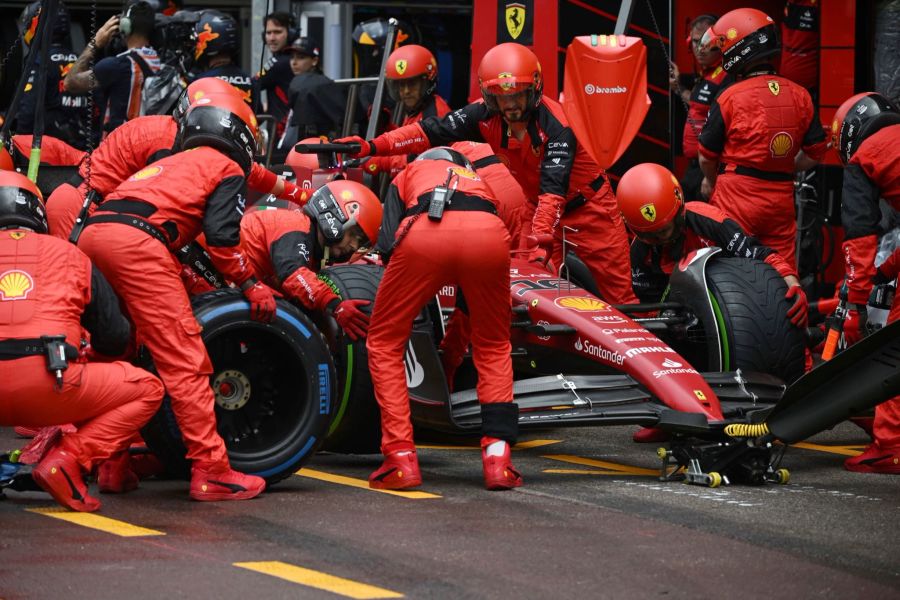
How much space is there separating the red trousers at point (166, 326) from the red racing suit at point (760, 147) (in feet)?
13.2

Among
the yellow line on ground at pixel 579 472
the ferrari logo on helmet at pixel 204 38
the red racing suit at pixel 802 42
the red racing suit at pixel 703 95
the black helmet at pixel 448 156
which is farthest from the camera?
the red racing suit at pixel 802 42

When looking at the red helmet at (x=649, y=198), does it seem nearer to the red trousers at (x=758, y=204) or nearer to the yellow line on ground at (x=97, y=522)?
the red trousers at (x=758, y=204)

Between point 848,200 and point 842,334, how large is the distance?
655 millimetres

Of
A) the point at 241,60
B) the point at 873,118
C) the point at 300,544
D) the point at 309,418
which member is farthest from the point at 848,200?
the point at 241,60

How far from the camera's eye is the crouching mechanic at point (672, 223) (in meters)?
8.71

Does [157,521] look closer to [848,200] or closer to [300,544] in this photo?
[300,544]

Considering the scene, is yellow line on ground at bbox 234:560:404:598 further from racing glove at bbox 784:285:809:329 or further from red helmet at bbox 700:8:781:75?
red helmet at bbox 700:8:781:75

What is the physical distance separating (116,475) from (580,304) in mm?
2477

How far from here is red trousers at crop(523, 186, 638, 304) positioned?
386 inches

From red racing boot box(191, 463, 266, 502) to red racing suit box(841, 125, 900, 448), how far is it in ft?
10.3

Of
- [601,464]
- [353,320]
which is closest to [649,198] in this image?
[601,464]

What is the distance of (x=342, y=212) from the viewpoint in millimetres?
8141

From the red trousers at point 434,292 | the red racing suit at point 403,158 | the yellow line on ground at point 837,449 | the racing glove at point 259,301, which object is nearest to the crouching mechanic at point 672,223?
the yellow line on ground at point 837,449

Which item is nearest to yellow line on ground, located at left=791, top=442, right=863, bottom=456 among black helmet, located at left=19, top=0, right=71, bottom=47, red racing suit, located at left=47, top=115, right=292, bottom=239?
red racing suit, located at left=47, top=115, right=292, bottom=239
